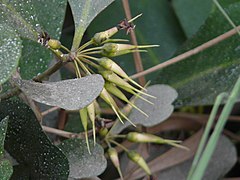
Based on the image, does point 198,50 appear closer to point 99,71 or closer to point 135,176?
point 135,176

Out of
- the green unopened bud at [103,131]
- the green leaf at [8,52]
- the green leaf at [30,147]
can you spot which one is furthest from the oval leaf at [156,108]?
the green leaf at [8,52]

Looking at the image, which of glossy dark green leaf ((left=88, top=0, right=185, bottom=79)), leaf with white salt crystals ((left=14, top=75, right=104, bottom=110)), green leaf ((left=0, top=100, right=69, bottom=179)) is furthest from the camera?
glossy dark green leaf ((left=88, top=0, right=185, bottom=79))

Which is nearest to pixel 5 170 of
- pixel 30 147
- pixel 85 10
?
pixel 30 147

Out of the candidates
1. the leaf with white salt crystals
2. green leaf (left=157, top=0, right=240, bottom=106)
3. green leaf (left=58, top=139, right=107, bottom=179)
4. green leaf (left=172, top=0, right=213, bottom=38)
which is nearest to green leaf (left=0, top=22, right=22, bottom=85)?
the leaf with white salt crystals

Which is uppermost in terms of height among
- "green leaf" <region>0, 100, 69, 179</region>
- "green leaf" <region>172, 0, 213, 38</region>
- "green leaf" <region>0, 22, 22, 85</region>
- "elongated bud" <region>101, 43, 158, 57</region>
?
→ "green leaf" <region>0, 22, 22, 85</region>

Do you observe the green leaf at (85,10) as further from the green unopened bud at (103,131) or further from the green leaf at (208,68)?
the green leaf at (208,68)

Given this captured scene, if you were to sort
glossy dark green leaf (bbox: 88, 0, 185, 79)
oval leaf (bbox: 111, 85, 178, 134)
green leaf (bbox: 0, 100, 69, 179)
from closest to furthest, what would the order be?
green leaf (bbox: 0, 100, 69, 179) < oval leaf (bbox: 111, 85, 178, 134) < glossy dark green leaf (bbox: 88, 0, 185, 79)

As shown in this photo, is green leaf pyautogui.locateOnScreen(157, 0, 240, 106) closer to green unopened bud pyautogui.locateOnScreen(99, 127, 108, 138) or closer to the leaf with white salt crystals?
green unopened bud pyautogui.locateOnScreen(99, 127, 108, 138)

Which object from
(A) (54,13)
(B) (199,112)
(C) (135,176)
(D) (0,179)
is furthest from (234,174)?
(D) (0,179)
